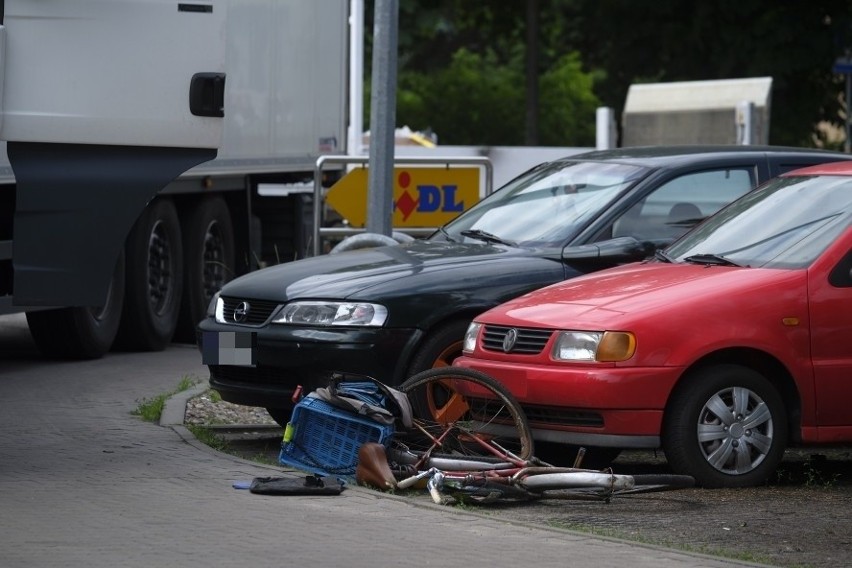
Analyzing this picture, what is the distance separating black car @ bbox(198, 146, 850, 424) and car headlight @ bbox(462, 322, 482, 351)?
397 mm

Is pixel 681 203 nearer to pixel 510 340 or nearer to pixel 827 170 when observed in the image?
pixel 827 170

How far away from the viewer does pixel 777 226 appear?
8867mm

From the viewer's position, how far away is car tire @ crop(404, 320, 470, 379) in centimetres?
916

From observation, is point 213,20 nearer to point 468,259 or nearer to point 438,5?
point 468,259

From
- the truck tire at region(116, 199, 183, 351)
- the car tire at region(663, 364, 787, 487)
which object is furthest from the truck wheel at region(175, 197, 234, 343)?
the car tire at region(663, 364, 787, 487)

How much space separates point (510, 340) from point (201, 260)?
6992mm

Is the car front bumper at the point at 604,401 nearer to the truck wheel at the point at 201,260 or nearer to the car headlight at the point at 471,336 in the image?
the car headlight at the point at 471,336

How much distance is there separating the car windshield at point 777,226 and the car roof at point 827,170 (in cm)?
4

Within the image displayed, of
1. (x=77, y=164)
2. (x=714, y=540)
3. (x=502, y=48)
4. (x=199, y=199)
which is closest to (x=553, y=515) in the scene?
(x=714, y=540)

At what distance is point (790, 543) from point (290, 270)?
3658 mm

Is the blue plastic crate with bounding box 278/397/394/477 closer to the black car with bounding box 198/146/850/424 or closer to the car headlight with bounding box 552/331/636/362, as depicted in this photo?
the black car with bounding box 198/146/850/424

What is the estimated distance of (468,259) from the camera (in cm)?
961

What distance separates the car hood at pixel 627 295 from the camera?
816 centimetres

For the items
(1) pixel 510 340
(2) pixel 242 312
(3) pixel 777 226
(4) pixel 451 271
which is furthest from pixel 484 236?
(3) pixel 777 226
